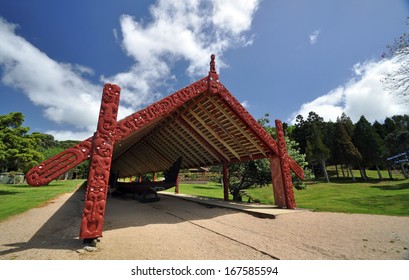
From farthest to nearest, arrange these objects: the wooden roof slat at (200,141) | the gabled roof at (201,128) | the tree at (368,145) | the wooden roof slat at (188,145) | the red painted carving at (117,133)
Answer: the tree at (368,145)
the wooden roof slat at (188,145)
the wooden roof slat at (200,141)
the gabled roof at (201,128)
the red painted carving at (117,133)

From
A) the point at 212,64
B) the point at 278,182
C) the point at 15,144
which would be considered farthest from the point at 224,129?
the point at 15,144

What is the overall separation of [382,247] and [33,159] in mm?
25433

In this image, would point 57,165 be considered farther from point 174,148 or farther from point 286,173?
point 174,148

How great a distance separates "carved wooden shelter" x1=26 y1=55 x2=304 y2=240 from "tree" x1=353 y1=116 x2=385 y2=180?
118 ft

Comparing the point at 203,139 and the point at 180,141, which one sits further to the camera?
the point at 180,141

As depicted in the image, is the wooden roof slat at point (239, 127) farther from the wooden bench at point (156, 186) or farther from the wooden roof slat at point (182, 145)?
the wooden bench at point (156, 186)

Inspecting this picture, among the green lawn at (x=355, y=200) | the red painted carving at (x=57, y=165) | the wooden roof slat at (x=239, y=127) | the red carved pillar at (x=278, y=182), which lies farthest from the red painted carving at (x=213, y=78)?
the green lawn at (x=355, y=200)

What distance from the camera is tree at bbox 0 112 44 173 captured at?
17672mm

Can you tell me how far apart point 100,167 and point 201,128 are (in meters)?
7.57

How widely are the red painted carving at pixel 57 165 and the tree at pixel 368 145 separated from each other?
148 ft

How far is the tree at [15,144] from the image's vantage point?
17.7m

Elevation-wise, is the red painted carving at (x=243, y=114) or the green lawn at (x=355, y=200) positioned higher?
the red painted carving at (x=243, y=114)

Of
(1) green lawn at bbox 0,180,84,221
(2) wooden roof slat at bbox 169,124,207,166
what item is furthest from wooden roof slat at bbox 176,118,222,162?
(1) green lawn at bbox 0,180,84,221

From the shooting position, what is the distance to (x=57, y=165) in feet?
18.0
